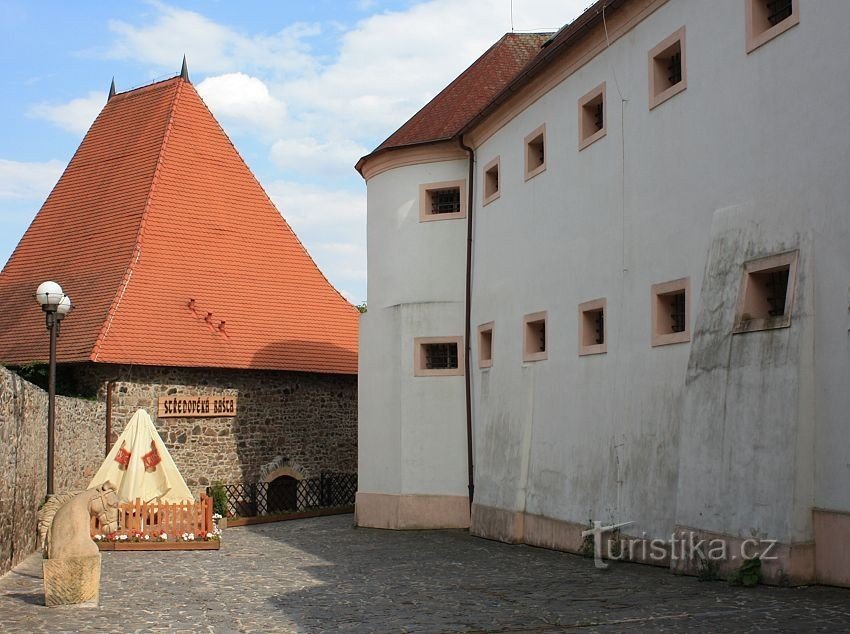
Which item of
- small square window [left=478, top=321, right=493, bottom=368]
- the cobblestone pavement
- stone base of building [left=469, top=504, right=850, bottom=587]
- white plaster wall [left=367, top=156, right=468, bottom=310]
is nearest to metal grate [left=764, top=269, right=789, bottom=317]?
stone base of building [left=469, top=504, right=850, bottom=587]

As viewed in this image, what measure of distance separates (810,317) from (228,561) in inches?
348

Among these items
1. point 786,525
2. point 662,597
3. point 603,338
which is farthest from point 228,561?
point 786,525

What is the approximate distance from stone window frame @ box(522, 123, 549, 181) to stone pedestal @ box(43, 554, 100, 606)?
947 centimetres

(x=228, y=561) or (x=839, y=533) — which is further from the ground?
(x=839, y=533)

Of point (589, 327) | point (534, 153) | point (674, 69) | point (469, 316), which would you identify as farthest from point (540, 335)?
point (674, 69)

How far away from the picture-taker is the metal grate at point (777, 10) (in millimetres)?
11227

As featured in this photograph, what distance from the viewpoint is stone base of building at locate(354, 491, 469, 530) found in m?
19.9

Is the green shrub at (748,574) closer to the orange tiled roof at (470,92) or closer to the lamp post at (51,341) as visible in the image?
the lamp post at (51,341)

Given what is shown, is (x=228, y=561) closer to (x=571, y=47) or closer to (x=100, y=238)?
(x=571, y=47)

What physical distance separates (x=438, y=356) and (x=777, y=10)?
1073 centimetres

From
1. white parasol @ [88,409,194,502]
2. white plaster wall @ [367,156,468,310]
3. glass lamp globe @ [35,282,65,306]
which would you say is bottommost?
white parasol @ [88,409,194,502]

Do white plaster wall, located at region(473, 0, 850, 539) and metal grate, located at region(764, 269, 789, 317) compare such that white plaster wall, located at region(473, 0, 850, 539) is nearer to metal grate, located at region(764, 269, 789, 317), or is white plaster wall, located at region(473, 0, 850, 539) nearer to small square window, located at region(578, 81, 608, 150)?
small square window, located at region(578, 81, 608, 150)

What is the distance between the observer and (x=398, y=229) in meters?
21.3

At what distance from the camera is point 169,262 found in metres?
24.8
